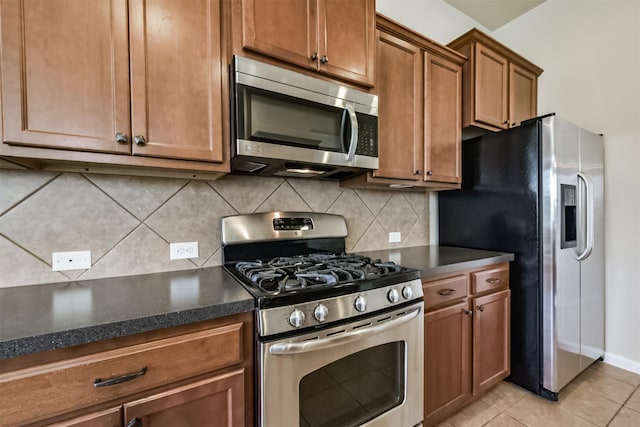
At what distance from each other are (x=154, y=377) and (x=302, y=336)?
1.49ft

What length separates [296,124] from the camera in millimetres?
1342

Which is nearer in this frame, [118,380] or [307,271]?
[118,380]

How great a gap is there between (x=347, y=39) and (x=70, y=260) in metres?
1.66

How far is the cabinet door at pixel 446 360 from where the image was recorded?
147cm

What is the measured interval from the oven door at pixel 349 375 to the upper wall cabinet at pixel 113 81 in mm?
831

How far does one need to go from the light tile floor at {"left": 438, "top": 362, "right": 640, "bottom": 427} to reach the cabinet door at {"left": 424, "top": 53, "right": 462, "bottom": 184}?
1464 millimetres

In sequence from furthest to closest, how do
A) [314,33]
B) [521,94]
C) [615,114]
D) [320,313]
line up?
[521,94], [615,114], [314,33], [320,313]

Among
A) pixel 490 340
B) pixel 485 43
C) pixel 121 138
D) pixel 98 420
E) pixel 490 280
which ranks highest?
pixel 485 43

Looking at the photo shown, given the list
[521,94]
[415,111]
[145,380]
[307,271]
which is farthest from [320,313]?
[521,94]

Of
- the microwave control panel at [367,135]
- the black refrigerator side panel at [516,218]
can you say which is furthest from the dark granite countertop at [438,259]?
the microwave control panel at [367,135]

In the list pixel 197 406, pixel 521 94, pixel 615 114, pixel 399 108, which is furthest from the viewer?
pixel 521 94

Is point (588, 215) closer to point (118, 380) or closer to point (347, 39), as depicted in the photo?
point (347, 39)

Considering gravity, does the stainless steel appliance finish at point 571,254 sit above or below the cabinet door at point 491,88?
below

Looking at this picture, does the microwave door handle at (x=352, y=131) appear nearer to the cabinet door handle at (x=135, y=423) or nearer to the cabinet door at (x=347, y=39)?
the cabinet door at (x=347, y=39)
